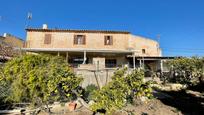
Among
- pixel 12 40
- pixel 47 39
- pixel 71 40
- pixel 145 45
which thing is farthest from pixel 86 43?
pixel 12 40

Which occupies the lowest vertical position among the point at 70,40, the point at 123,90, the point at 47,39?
the point at 123,90

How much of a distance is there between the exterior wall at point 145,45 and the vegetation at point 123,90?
77.9 feet

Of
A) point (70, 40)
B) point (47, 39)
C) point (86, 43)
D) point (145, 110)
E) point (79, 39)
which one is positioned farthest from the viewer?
point (79, 39)

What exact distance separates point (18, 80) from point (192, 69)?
1807 centimetres

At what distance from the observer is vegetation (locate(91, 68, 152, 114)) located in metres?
5.40

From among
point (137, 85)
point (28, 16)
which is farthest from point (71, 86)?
point (28, 16)

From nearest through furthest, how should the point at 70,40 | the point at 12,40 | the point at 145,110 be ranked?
→ the point at 145,110, the point at 70,40, the point at 12,40

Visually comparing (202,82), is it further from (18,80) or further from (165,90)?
(18,80)

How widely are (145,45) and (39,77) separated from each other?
88.0 feet

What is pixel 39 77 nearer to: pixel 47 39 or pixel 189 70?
pixel 189 70

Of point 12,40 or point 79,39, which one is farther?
point 12,40

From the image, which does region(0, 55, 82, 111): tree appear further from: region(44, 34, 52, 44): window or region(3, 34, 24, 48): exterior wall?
region(3, 34, 24, 48): exterior wall

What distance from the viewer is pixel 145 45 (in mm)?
30531

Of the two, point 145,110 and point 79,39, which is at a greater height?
point 79,39
